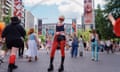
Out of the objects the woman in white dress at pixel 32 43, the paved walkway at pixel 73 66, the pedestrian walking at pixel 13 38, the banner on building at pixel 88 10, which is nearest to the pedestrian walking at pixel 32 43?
the woman in white dress at pixel 32 43

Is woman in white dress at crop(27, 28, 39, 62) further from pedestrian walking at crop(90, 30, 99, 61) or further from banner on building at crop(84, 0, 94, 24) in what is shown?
banner on building at crop(84, 0, 94, 24)

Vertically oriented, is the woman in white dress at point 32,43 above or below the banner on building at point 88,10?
below

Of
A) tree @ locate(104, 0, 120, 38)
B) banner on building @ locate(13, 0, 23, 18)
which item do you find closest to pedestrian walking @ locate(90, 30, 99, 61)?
banner on building @ locate(13, 0, 23, 18)

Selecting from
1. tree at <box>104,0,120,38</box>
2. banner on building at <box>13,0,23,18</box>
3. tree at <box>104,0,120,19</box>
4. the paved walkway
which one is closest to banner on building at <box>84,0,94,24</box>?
tree at <box>104,0,120,38</box>

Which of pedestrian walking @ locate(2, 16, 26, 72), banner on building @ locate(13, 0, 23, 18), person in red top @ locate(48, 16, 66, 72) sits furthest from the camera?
banner on building @ locate(13, 0, 23, 18)

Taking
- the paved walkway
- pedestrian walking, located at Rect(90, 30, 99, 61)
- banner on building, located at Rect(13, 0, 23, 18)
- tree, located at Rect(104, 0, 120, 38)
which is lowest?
the paved walkway

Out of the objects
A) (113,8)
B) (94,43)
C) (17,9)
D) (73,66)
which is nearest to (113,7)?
(113,8)

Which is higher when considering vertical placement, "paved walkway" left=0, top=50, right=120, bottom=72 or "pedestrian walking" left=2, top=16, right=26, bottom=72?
"pedestrian walking" left=2, top=16, right=26, bottom=72

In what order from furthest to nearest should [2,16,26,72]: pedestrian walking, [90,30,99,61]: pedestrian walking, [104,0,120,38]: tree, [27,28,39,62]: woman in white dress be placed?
[104,0,120,38]: tree < [90,30,99,61]: pedestrian walking < [27,28,39,62]: woman in white dress < [2,16,26,72]: pedestrian walking

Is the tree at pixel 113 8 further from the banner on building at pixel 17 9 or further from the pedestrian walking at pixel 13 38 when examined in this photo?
the pedestrian walking at pixel 13 38

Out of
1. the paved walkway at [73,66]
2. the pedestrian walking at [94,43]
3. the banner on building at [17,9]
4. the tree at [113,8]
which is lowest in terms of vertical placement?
the paved walkway at [73,66]

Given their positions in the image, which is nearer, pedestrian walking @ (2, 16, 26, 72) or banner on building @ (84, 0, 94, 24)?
pedestrian walking @ (2, 16, 26, 72)

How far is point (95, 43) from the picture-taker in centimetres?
2273

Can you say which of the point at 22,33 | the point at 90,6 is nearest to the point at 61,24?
the point at 22,33
